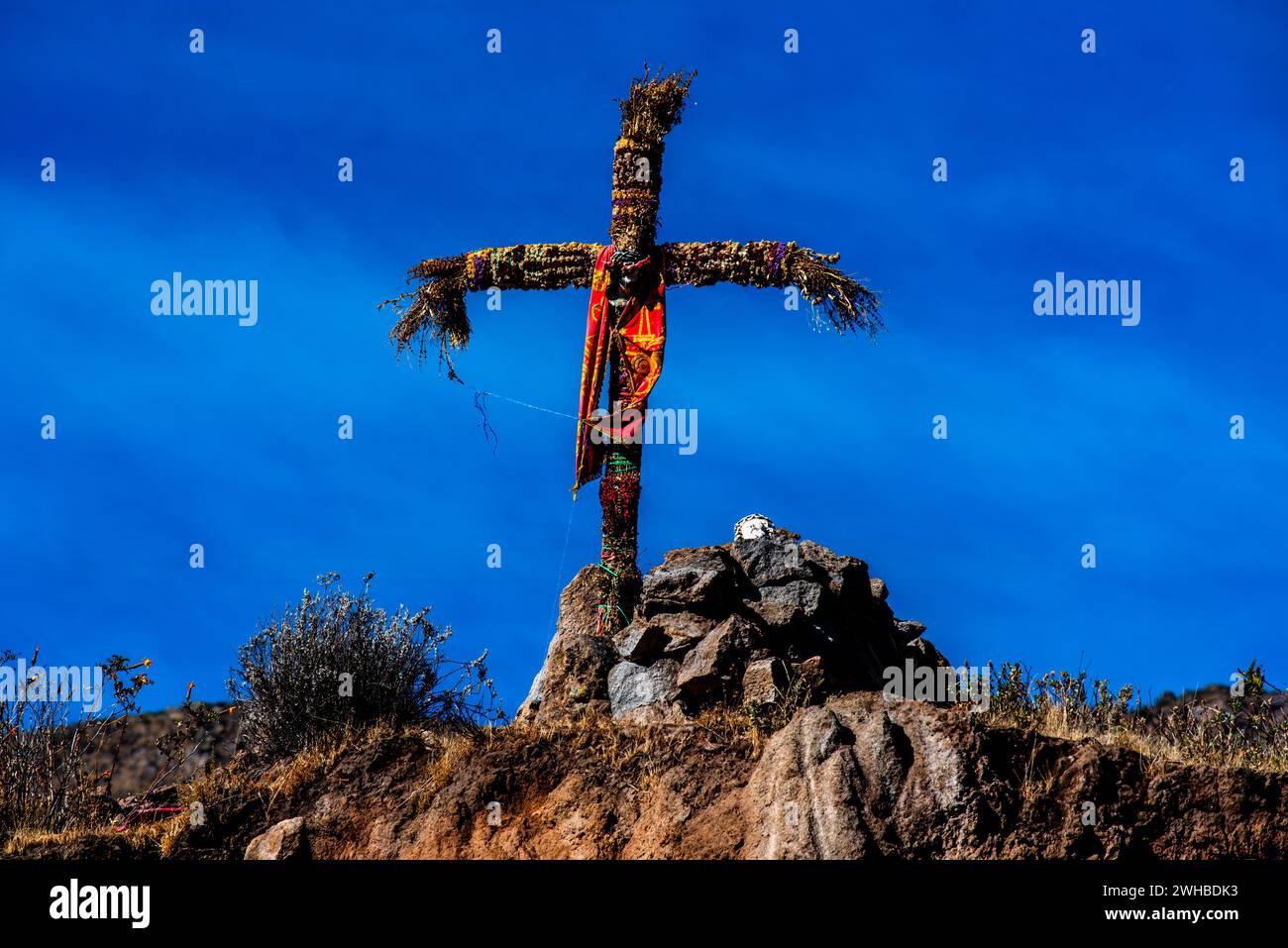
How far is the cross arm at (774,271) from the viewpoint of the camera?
46.2 feet

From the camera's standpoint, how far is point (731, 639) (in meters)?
11.7

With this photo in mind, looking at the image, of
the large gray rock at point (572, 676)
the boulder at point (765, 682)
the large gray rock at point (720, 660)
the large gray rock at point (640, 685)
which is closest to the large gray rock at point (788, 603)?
the large gray rock at point (720, 660)

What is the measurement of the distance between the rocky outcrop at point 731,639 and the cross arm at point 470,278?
336cm

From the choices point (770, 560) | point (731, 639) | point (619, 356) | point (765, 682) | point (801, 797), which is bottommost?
point (801, 797)

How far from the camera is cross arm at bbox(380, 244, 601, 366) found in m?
14.9

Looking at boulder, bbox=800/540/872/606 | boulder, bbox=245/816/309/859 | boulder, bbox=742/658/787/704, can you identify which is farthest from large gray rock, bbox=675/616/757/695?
boulder, bbox=245/816/309/859

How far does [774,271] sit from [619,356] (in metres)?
1.83

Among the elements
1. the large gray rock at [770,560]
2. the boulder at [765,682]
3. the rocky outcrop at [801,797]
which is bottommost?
the rocky outcrop at [801,797]

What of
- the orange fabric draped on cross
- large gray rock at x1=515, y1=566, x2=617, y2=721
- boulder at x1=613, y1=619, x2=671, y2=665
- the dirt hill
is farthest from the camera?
the orange fabric draped on cross

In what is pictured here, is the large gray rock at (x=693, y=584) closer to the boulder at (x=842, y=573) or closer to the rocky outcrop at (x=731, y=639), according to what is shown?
the rocky outcrop at (x=731, y=639)

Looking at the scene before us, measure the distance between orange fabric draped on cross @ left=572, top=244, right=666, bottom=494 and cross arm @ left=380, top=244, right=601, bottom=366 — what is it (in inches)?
18.6

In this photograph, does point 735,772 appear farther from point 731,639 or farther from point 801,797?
point 731,639

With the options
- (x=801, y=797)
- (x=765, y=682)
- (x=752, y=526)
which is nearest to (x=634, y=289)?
(x=752, y=526)

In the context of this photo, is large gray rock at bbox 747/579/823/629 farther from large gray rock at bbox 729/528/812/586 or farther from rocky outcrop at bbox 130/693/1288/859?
rocky outcrop at bbox 130/693/1288/859
